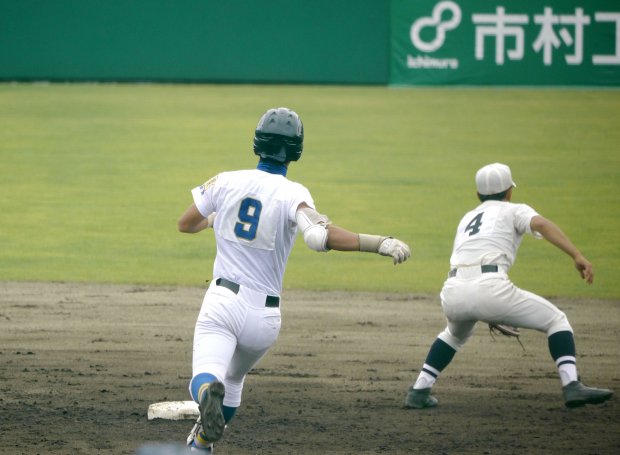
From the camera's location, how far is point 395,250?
5.13 metres

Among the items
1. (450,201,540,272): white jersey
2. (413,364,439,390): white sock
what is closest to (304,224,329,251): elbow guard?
(450,201,540,272): white jersey

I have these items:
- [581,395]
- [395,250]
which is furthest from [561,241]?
[395,250]

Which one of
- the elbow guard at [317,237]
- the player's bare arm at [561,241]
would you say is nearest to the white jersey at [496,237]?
the player's bare arm at [561,241]

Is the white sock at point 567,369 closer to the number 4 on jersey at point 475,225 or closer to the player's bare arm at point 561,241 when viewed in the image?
the player's bare arm at point 561,241

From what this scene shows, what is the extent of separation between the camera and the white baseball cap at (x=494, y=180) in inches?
285

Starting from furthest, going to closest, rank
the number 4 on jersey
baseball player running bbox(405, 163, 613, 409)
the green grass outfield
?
the green grass outfield, the number 4 on jersey, baseball player running bbox(405, 163, 613, 409)

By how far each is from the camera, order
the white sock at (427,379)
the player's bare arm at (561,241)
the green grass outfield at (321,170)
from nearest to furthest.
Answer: the player's bare arm at (561,241) → the white sock at (427,379) → the green grass outfield at (321,170)

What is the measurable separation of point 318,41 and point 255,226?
76.9 ft

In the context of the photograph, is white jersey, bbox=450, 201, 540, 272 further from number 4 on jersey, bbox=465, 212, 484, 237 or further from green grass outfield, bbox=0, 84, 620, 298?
green grass outfield, bbox=0, 84, 620, 298

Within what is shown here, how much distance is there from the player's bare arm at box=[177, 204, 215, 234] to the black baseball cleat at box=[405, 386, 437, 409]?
7.25ft

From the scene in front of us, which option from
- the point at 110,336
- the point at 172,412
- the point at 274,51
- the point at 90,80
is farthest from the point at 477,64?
the point at 172,412

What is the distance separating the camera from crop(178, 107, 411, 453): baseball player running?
5328mm

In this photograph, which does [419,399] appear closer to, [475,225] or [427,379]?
[427,379]

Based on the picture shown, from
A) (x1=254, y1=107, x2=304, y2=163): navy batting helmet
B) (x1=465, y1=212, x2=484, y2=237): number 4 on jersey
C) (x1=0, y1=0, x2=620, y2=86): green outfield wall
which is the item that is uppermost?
(x1=0, y1=0, x2=620, y2=86): green outfield wall
